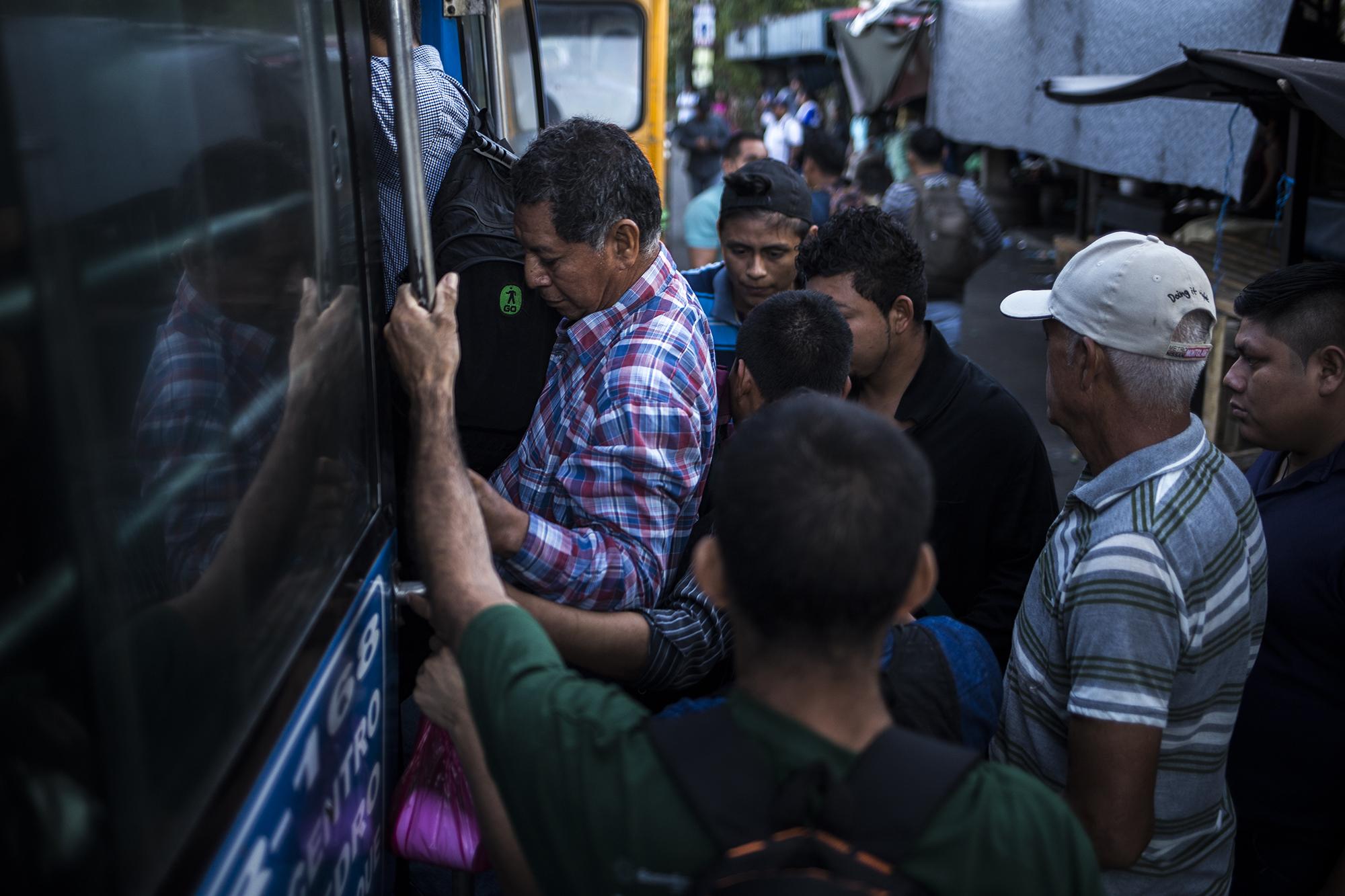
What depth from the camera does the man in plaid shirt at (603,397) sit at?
1.89 meters

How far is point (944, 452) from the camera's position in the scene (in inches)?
104

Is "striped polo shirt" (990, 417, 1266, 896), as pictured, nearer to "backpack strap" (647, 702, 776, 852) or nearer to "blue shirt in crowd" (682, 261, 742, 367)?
"backpack strap" (647, 702, 776, 852)

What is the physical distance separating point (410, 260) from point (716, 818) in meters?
0.97

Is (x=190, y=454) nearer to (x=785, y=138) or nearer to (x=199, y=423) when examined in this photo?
(x=199, y=423)

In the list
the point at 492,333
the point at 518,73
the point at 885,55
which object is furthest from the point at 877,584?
the point at 885,55

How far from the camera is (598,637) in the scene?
190 cm

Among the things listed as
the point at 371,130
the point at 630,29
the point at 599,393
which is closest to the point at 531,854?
the point at 599,393

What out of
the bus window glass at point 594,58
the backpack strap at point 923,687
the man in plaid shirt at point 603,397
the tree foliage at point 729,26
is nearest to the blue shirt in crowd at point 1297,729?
the backpack strap at point 923,687

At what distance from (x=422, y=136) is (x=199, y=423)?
156 cm

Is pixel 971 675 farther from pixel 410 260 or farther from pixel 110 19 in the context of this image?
pixel 110 19

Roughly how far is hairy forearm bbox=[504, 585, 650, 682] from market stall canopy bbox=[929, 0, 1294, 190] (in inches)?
118

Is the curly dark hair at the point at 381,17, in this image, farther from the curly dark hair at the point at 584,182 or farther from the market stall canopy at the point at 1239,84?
the market stall canopy at the point at 1239,84

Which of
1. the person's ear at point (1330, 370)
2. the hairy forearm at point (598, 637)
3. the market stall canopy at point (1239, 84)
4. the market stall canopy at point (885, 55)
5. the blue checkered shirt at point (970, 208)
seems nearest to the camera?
the hairy forearm at point (598, 637)

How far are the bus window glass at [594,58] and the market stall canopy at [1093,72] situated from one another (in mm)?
2911
